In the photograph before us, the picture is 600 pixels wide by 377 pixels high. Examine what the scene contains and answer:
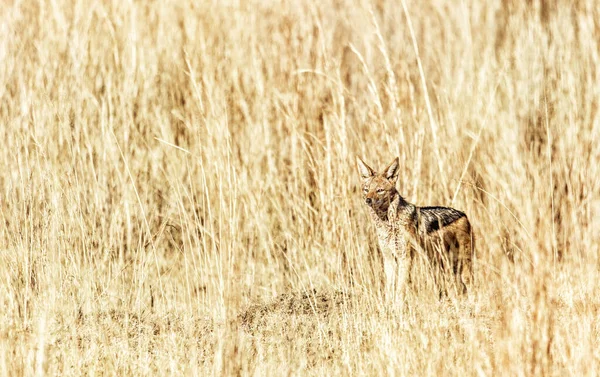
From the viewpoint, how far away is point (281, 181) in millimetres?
4859

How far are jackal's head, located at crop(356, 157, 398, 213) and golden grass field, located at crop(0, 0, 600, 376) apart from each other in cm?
27

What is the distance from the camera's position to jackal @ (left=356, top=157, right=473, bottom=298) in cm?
385

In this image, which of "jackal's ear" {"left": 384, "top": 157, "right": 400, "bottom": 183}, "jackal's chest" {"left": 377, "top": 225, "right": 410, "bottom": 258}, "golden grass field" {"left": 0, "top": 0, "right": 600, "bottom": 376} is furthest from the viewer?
"jackal's chest" {"left": 377, "top": 225, "right": 410, "bottom": 258}

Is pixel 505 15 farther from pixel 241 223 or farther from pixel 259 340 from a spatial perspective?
pixel 259 340

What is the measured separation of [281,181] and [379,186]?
114 cm

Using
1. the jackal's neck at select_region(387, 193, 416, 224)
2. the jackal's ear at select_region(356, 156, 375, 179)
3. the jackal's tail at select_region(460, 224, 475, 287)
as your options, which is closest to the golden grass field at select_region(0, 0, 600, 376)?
the jackal's tail at select_region(460, 224, 475, 287)

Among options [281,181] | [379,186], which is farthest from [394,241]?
[281,181]

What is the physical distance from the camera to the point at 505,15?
5492 mm

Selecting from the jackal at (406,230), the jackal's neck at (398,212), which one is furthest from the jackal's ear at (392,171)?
the jackal's neck at (398,212)

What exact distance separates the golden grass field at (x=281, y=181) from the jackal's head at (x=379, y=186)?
273 mm

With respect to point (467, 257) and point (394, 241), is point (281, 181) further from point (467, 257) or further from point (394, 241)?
point (467, 257)

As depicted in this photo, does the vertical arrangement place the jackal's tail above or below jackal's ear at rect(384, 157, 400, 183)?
below

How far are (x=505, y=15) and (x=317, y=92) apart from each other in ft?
5.19

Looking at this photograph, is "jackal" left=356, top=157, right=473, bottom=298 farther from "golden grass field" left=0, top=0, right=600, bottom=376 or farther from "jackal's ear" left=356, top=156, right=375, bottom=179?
"golden grass field" left=0, top=0, right=600, bottom=376
